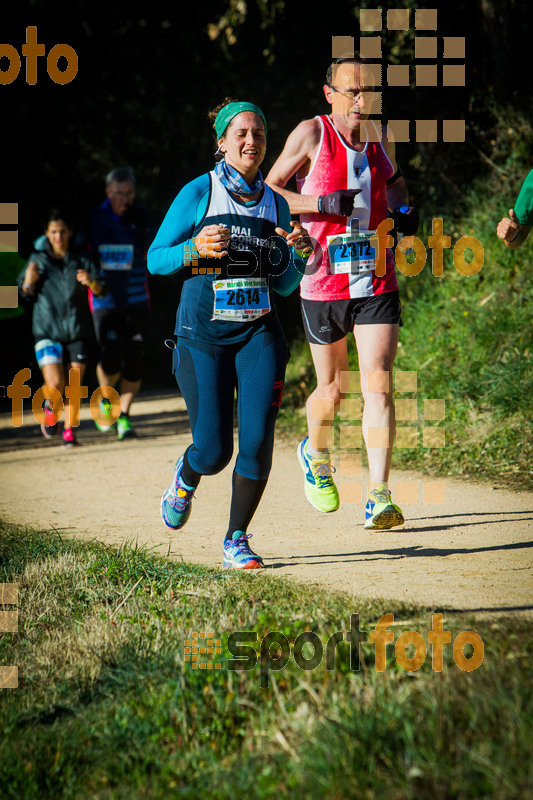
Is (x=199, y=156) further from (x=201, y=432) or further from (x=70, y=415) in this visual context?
(x=201, y=432)

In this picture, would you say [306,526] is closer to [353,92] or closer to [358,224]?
[358,224]

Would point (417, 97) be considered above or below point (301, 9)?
below

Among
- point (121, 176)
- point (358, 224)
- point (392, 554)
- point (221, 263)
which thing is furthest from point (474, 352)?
point (221, 263)

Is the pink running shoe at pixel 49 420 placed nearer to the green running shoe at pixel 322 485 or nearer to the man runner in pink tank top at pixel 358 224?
the green running shoe at pixel 322 485

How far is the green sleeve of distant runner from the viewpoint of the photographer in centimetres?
460

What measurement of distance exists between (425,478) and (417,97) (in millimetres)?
6196

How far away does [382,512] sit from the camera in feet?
16.0

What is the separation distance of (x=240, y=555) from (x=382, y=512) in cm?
88

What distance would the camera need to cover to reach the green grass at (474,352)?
272 inches

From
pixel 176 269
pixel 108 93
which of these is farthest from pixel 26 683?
pixel 108 93

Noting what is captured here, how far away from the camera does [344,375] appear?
5371mm

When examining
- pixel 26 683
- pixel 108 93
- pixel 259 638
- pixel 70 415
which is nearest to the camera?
pixel 259 638

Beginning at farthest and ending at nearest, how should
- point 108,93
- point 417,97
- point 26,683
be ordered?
1. point 108,93
2. point 417,97
3. point 26,683

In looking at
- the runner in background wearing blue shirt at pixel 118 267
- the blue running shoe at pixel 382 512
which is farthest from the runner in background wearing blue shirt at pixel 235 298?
the runner in background wearing blue shirt at pixel 118 267
